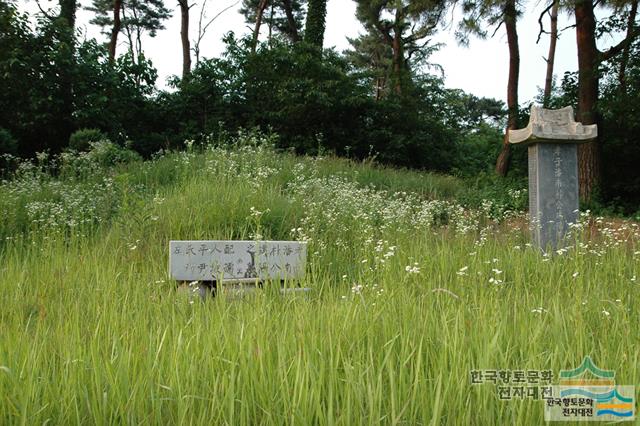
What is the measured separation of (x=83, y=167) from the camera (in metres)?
8.51

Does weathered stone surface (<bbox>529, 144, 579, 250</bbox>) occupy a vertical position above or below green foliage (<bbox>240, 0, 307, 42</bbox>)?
below

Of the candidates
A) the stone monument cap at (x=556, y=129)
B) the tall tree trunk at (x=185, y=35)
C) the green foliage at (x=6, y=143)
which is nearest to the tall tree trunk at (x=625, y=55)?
the stone monument cap at (x=556, y=129)

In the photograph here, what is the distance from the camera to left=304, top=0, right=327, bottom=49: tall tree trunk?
16406 millimetres

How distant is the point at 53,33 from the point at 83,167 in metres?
6.83

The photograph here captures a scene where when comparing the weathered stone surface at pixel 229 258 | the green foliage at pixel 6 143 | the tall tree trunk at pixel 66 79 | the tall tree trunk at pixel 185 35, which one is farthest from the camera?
the tall tree trunk at pixel 185 35

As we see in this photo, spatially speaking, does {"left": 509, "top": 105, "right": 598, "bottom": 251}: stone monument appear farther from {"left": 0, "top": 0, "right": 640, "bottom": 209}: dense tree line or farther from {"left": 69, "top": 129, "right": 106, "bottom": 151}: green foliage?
{"left": 69, "top": 129, "right": 106, "bottom": 151}: green foliage

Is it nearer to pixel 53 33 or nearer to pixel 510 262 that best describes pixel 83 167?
pixel 53 33

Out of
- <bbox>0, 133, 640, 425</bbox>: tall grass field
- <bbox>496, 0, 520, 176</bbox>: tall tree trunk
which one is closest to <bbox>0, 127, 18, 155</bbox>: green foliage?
<bbox>0, 133, 640, 425</bbox>: tall grass field

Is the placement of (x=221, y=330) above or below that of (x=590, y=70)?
below

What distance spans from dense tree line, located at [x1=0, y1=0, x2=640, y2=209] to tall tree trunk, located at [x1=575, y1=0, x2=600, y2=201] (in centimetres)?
2

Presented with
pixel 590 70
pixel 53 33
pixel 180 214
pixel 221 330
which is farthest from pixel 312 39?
pixel 221 330

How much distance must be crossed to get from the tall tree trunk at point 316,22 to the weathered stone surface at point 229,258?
1392 cm

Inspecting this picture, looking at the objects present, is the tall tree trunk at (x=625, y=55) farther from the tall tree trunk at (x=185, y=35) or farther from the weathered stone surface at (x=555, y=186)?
the tall tree trunk at (x=185, y=35)

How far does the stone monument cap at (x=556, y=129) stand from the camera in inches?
234
